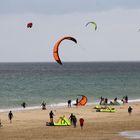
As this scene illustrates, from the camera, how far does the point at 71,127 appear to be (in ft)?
117

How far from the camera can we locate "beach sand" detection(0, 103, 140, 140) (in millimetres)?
30959

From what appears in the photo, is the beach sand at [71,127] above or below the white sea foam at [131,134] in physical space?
above

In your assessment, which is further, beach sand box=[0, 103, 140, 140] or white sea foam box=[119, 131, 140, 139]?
beach sand box=[0, 103, 140, 140]

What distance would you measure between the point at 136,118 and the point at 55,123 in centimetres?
833

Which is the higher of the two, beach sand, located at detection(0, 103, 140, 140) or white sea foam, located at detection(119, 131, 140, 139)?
beach sand, located at detection(0, 103, 140, 140)

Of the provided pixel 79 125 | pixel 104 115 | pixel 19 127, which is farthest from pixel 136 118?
pixel 19 127

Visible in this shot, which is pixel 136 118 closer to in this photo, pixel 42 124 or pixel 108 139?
pixel 42 124

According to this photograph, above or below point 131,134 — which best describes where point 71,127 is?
above

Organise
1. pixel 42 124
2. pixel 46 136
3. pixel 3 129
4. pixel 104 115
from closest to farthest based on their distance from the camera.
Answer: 1. pixel 46 136
2. pixel 3 129
3. pixel 42 124
4. pixel 104 115

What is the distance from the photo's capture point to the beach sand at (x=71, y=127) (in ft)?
102

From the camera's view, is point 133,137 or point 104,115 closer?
point 133,137

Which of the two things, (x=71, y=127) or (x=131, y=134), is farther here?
(x=71, y=127)

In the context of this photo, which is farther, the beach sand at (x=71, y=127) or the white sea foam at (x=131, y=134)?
the beach sand at (x=71, y=127)

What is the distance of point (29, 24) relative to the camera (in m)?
36.1
